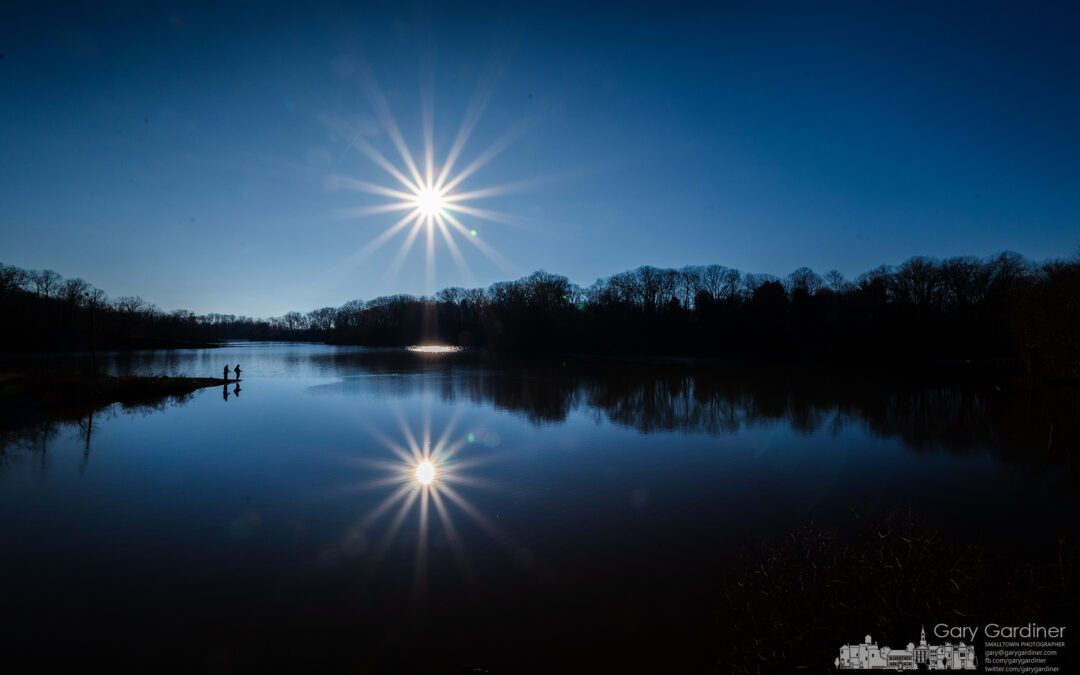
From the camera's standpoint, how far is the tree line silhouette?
27766 millimetres

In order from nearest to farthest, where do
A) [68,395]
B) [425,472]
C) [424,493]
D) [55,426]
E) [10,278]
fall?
[424,493], [425,472], [55,426], [68,395], [10,278]

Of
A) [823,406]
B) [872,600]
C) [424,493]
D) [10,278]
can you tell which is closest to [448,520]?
[424,493]

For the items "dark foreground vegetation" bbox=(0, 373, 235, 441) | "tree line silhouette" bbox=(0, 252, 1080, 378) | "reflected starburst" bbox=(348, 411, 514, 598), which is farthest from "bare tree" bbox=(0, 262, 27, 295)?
"reflected starburst" bbox=(348, 411, 514, 598)

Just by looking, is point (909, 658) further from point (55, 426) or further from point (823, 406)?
point (55, 426)

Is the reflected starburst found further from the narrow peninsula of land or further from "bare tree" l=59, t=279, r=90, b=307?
"bare tree" l=59, t=279, r=90, b=307

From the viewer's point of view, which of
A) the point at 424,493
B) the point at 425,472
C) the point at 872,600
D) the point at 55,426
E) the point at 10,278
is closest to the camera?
the point at 872,600

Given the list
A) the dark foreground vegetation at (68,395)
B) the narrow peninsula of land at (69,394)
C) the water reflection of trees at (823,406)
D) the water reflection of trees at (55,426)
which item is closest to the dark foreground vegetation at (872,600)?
the water reflection of trees at (823,406)

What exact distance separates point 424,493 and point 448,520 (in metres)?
1.54

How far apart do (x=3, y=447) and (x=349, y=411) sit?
29.3ft

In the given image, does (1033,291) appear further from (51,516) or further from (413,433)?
(51,516)

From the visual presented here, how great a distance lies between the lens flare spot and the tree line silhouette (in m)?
31.0

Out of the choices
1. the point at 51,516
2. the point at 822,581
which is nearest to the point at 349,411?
the point at 51,516

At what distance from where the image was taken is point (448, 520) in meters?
7.51

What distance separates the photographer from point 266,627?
4641 millimetres
